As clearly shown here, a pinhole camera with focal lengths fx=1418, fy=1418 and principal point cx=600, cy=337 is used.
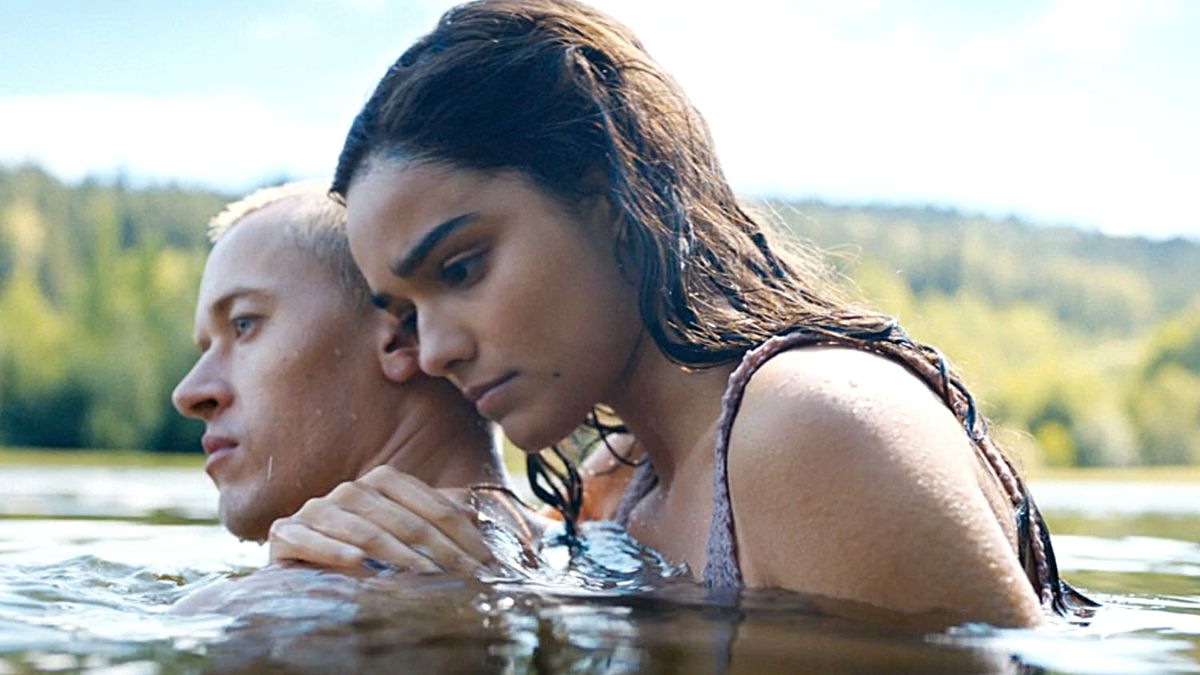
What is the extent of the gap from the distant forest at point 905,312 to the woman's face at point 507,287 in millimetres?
666

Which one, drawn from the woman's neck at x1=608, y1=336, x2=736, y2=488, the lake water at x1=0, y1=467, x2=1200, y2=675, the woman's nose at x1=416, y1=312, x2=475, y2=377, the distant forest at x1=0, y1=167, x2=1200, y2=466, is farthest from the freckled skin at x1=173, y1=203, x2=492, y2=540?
the distant forest at x1=0, y1=167, x2=1200, y2=466

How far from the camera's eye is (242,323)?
12.6ft

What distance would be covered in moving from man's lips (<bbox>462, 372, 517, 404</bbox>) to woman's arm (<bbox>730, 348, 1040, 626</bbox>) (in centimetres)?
79

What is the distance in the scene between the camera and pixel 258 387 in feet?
12.3

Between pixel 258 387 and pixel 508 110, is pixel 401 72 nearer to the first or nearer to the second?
pixel 508 110

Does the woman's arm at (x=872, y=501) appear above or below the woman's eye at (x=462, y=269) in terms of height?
below

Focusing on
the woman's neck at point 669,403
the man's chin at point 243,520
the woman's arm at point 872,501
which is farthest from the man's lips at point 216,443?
the woman's arm at point 872,501

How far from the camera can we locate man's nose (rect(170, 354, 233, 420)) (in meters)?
3.78

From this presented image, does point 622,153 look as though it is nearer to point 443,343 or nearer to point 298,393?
point 443,343

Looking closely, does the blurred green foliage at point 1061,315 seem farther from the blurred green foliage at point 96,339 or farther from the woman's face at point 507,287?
the woman's face at point 507,287

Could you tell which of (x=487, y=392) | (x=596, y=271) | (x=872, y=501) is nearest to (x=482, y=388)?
(x=487, y=392)

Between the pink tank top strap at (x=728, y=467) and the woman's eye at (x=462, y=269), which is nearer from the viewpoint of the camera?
the pink tank top strap at (x=728, y=467)

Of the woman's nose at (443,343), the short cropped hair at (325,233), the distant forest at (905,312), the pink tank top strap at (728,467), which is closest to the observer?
the pink tank top strap at (728,467)

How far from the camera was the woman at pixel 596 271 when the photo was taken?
2.85 m
